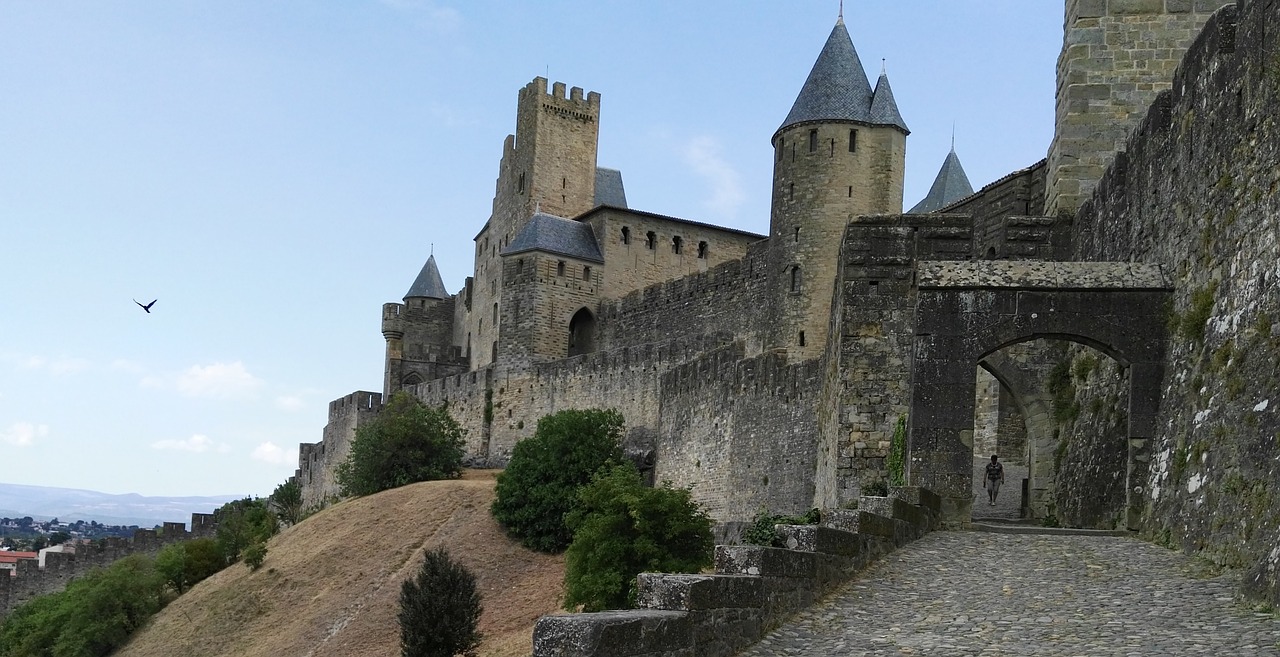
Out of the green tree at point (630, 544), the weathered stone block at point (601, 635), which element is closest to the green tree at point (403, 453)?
the green tree at point (630, 544)

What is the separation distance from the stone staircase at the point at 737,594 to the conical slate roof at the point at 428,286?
2539 inches

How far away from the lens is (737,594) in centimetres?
1029

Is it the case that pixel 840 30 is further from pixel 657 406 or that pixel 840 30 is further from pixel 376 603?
pixel 376 603

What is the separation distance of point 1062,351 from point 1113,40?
4.62 m

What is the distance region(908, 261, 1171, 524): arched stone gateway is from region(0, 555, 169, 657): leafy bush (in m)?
39.6

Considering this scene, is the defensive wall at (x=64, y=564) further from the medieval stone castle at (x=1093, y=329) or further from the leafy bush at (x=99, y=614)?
the medieval stone castle at (x=1093, y=329)

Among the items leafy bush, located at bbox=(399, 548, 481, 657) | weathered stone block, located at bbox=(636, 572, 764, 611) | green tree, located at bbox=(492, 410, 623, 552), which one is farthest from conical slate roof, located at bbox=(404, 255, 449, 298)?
weathered stone block, located at bbox=(636, 572, 764, 611)

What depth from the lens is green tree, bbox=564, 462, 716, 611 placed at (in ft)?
99.7

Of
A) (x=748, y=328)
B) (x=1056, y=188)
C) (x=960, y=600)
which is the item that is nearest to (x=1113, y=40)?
(x=1056, y=188)

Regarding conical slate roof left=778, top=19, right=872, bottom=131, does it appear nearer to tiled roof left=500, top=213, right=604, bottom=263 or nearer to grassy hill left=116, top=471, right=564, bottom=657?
grassy hill left=116, top=471, right=564, bottom=657

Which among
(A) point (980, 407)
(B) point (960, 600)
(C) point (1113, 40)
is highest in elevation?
(C) point (1113, 40)

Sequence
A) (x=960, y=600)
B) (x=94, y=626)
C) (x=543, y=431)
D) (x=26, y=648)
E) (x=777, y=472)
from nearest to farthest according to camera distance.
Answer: (x=960, y=600) → (x=777, y=472) → (x=543, y=431) → (x=94, y=626) → (x=26, y=648)

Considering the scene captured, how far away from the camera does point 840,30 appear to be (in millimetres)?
47594

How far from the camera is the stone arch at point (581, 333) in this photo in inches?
2388
